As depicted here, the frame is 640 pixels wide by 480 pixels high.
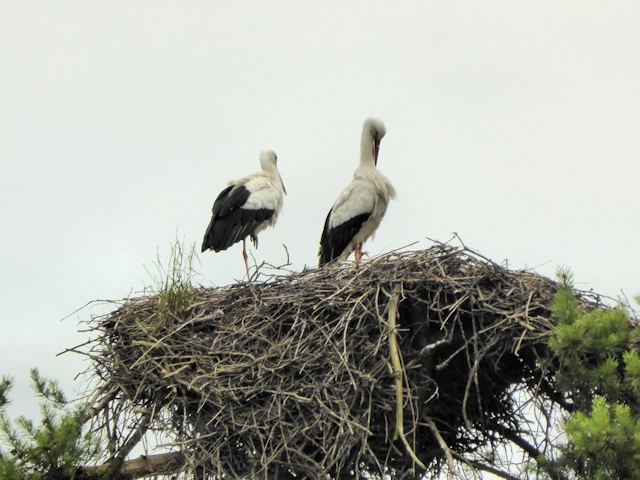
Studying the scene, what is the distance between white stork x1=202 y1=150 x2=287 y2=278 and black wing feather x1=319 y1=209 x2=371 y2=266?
67 cm

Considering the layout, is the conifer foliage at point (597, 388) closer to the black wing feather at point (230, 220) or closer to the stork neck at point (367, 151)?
the stork neck at point (367, 151)

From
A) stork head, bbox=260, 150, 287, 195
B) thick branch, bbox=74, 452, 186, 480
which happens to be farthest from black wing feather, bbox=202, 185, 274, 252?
thick branch, bbox=74, 452, 186, 480

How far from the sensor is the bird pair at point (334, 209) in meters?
7.50

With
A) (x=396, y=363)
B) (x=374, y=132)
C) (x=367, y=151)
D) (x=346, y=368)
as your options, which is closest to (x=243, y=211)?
(x=367, y=151)

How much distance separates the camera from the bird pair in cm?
750

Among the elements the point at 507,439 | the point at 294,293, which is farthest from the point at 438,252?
the point at 507,439

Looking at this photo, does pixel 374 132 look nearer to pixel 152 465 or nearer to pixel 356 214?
pixel 356 214

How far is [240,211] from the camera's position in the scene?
7863 mm

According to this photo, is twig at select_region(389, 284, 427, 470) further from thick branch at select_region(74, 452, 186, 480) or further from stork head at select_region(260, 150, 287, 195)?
stork head at select_region(260, 150, 287, 195)

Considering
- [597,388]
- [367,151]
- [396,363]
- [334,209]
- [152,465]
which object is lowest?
[597,388]

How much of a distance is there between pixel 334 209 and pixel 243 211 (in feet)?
2.87

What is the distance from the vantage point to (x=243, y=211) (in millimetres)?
7879

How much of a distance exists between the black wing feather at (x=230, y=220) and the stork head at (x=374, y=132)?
1136 millimetres

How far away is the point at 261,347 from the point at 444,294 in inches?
43.1
